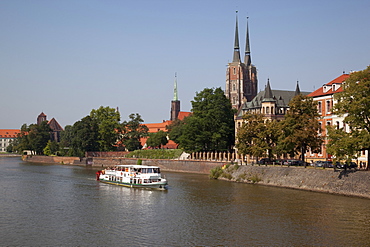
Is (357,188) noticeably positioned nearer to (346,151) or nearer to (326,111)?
(346,151)

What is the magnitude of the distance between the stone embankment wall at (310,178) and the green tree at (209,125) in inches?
1248

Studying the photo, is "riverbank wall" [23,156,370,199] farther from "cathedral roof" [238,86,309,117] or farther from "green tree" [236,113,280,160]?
"cathedral roof" [238,86,309,117]

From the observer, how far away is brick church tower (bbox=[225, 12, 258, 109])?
177875 mm

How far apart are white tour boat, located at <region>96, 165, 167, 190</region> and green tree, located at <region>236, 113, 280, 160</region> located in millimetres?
17202

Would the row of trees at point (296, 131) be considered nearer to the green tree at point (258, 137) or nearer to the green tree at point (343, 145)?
the green tree at point (258, 137)

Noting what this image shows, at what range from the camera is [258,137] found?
254 feet

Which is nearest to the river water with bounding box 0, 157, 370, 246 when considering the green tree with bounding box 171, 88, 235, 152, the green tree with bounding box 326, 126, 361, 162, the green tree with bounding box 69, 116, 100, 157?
the green tree with bounding box 326, 126, 361, 162

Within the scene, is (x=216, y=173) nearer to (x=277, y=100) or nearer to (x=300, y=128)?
(x=300, y=128)

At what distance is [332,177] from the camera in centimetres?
5647

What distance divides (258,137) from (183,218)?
38787mm

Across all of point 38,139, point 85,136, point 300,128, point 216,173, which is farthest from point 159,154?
point 38,139

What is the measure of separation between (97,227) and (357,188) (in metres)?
30.7

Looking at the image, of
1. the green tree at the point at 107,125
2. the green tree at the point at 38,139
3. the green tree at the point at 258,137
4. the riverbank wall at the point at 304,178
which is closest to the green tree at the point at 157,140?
the green tree at the point at 107,125

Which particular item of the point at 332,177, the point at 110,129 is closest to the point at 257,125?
the point at 332,177
